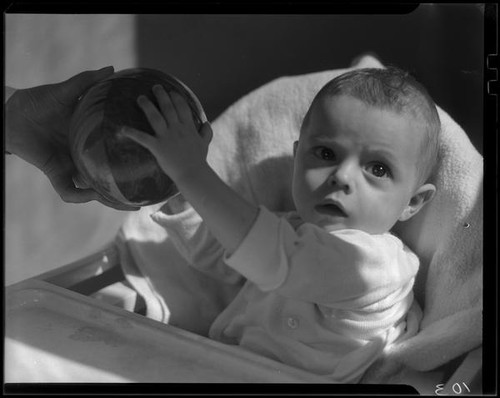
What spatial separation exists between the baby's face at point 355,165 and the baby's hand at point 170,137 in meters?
0.12

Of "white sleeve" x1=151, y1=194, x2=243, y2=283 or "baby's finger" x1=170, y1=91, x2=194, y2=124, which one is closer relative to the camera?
"baby's finger" x1=170, y1=91, x2=194, y2=124

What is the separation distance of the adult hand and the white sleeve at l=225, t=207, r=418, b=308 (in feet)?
0.44

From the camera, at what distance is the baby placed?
604 mm

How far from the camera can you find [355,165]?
66cm

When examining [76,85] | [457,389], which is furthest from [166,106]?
[457,389]

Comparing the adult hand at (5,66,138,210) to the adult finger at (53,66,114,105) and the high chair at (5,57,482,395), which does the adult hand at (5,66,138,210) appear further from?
the high chair at (5,57,482,395)

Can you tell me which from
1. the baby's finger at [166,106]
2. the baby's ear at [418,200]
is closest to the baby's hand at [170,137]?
the baby's finger at [166,106]

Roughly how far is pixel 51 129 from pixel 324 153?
0.24 metres

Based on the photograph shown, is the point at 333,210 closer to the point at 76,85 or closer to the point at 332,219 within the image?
the point at 332,219

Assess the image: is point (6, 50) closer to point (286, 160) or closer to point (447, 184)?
point (286, 160)

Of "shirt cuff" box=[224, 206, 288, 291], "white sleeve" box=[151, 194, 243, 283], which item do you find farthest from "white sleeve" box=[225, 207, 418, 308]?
"white sleeve" box=[151, 194, 243, 283]

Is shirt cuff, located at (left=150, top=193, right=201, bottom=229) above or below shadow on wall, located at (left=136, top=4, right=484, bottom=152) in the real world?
below

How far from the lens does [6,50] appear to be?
0.66 meters

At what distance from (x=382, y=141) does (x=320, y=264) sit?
0.39ft
